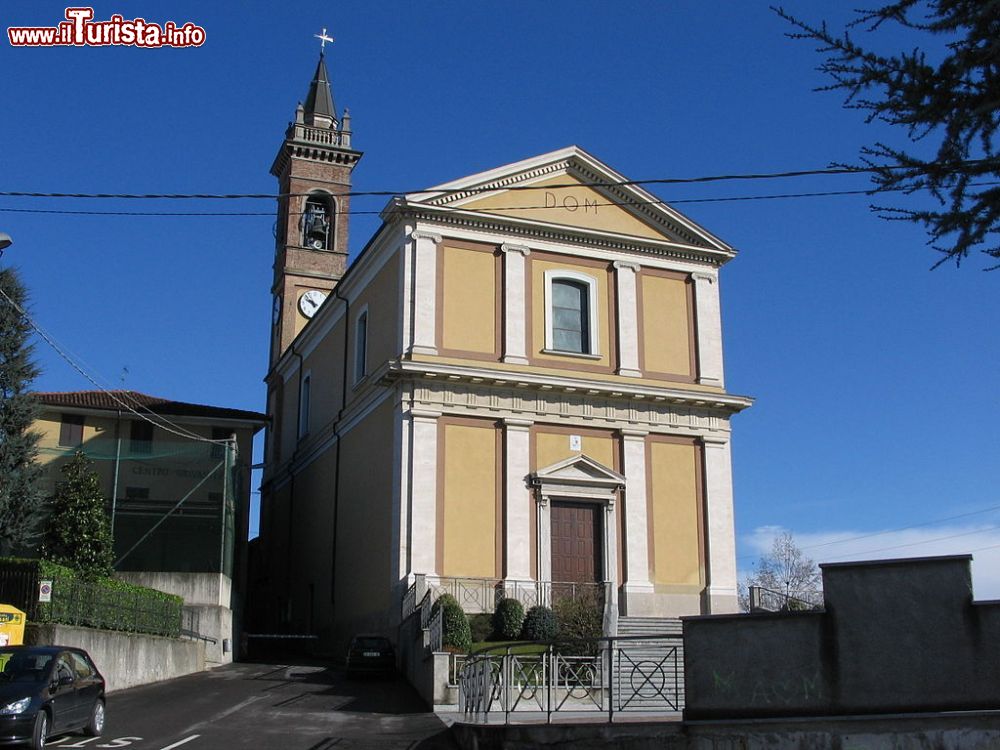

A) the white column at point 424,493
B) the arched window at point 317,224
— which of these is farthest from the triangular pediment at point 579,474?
the arched window at point 317,224

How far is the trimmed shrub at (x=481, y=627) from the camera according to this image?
25784mm

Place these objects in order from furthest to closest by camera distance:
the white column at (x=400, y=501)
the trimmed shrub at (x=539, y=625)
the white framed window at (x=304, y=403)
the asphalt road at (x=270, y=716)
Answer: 1. the white framed window at (x=304, y=403)
2. the white column at (x=400, y=501)
3. the trimmed shrub at (x=539, y=625)
4. the asphalt road at (x=270, y=716)

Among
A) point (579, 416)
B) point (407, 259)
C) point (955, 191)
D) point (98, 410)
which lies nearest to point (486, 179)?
point (407, 259)

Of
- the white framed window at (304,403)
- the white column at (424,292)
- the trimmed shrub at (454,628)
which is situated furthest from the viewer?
the white framed window at (304,403)

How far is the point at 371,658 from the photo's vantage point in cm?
2531

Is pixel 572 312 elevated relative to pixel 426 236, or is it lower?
lower

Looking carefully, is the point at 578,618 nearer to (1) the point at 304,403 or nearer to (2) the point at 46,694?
(2) the point at 46,694

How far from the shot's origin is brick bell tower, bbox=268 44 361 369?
151ft

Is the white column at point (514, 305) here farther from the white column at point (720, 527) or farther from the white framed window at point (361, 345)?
the white column at point (720, 527)

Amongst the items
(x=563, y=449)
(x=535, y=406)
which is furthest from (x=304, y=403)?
(x=563, y=449)

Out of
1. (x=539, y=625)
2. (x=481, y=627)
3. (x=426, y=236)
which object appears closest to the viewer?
(x=539, y=625)

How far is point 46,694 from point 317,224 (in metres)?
33.9

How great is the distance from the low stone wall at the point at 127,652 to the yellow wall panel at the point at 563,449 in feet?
32.7

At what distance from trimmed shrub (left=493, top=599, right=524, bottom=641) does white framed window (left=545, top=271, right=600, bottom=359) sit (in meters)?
7.88
